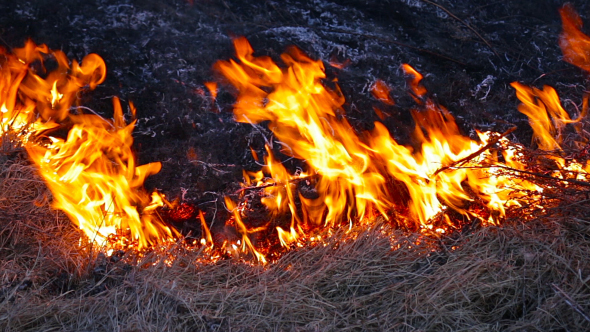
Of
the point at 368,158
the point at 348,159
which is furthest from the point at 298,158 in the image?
the point at 368,158

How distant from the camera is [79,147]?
4012 mm

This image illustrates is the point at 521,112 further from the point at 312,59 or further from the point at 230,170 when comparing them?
the point at 230,170

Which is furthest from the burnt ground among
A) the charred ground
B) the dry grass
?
the dry grass

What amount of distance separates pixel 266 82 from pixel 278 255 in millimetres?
1355

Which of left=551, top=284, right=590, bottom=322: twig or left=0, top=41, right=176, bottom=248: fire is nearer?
left=551, top=284, right=590, bottom=322: twig

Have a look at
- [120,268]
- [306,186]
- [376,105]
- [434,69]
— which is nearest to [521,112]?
[434,69]

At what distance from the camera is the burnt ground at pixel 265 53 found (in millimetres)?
4195

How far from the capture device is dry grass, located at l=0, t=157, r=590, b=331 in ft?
9.46

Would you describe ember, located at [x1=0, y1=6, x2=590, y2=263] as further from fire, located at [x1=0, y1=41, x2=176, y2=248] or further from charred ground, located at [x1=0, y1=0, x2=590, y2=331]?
charred ground, located at [x1=0, y1=0, x2=590, y2=331]

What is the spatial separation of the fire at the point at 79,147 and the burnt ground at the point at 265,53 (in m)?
0.12

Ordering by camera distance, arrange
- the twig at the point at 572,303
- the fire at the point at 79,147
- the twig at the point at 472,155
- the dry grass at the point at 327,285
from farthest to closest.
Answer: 1. the fire at the point at 79,147
2. the twig at the point at 472,155
3. the dry grass at the point at 327,285
4. the twig at the point at 572,303

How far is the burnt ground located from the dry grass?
842mm

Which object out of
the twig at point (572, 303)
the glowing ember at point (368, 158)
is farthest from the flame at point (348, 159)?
the twig at point (572, 303)

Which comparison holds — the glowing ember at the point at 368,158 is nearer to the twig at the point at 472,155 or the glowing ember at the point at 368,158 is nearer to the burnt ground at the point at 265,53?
the twig at the point at 472,155
